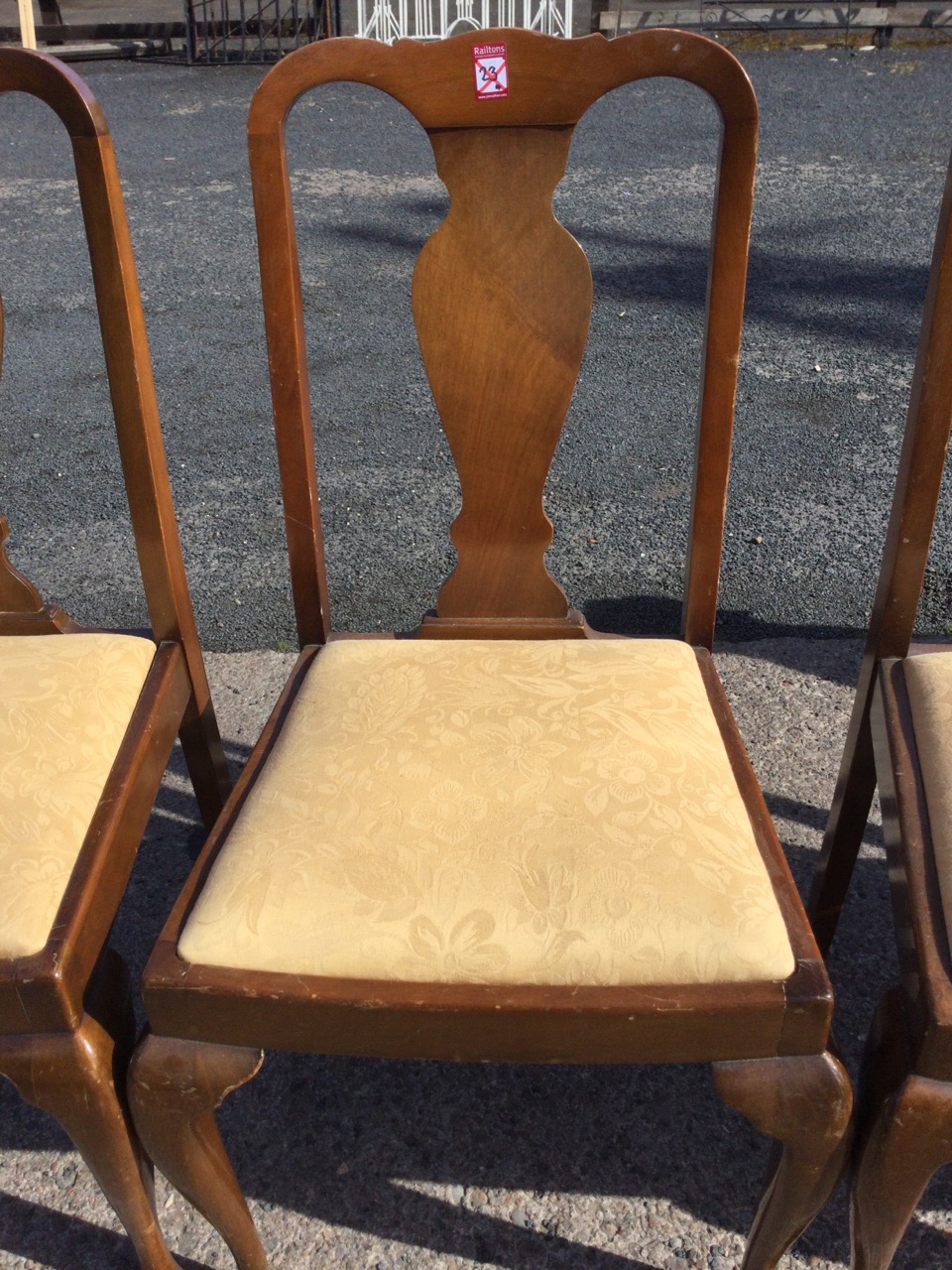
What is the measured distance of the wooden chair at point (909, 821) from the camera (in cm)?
91

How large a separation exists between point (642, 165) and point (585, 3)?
6.08 meters

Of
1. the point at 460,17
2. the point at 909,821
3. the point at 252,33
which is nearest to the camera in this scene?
the point at 909,821

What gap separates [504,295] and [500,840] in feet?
1.91

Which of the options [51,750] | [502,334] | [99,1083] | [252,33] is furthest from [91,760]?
[252,33]

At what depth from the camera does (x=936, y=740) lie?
1.08m

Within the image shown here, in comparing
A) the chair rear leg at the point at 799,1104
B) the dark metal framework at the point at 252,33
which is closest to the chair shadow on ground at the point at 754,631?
the chair rear leg at the point at 799,1104

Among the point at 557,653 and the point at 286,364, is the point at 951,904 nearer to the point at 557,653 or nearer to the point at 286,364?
the point at 557,653

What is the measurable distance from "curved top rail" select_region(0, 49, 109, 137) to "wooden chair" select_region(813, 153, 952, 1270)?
0.81 metres

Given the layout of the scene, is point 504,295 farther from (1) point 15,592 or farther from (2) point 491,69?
(1) point 15,592

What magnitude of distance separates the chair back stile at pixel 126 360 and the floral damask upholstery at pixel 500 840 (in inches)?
8.3

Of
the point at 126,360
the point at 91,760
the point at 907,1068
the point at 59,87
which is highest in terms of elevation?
the point at 59,87

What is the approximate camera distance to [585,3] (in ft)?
32.4

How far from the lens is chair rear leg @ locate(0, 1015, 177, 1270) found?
0.95 metres

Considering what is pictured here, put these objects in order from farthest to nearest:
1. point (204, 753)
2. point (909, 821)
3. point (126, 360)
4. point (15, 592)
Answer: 1. point (204, 753)
2. point (15, 592)
3. point (126, 360)
4. point (909, 821)
